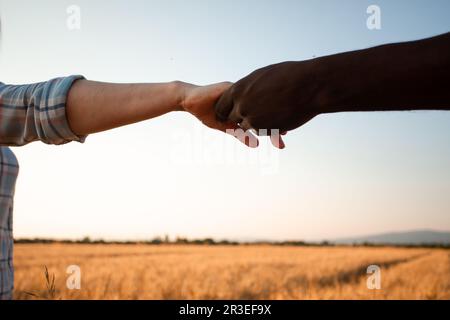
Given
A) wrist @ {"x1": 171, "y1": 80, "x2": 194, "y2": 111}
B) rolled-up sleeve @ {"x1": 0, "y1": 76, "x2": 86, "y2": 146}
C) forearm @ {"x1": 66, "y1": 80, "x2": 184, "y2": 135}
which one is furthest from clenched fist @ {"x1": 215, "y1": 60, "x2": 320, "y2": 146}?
rolled-up sleeve @ {"x1": 0, "y1": 76, "x2": 86, "y2": 146}

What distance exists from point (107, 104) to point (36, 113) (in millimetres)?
217

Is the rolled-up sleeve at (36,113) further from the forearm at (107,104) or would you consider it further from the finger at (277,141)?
the finger at (277,141)

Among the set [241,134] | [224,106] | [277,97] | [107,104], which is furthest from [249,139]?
[107,104]

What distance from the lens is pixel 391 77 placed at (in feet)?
3.78

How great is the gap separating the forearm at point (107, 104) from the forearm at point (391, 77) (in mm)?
515

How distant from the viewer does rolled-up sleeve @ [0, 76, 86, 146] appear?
54.7 inches

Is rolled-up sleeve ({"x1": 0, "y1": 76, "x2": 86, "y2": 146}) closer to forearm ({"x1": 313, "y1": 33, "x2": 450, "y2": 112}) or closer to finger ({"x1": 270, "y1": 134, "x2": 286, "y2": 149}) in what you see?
finger ({"x1": 270, "y1": 134, "x2": 286, "y2": 149})

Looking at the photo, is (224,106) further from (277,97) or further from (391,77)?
(391,77)

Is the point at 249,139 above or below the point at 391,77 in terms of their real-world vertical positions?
below

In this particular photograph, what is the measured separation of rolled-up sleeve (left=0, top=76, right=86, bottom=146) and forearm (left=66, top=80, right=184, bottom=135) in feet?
0.09

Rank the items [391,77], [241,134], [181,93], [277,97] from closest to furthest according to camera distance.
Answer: [391,77]
[277,97]
[181,93]
[241,134]

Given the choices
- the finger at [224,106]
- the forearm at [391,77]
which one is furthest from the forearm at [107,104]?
the forearm at [391,77]
